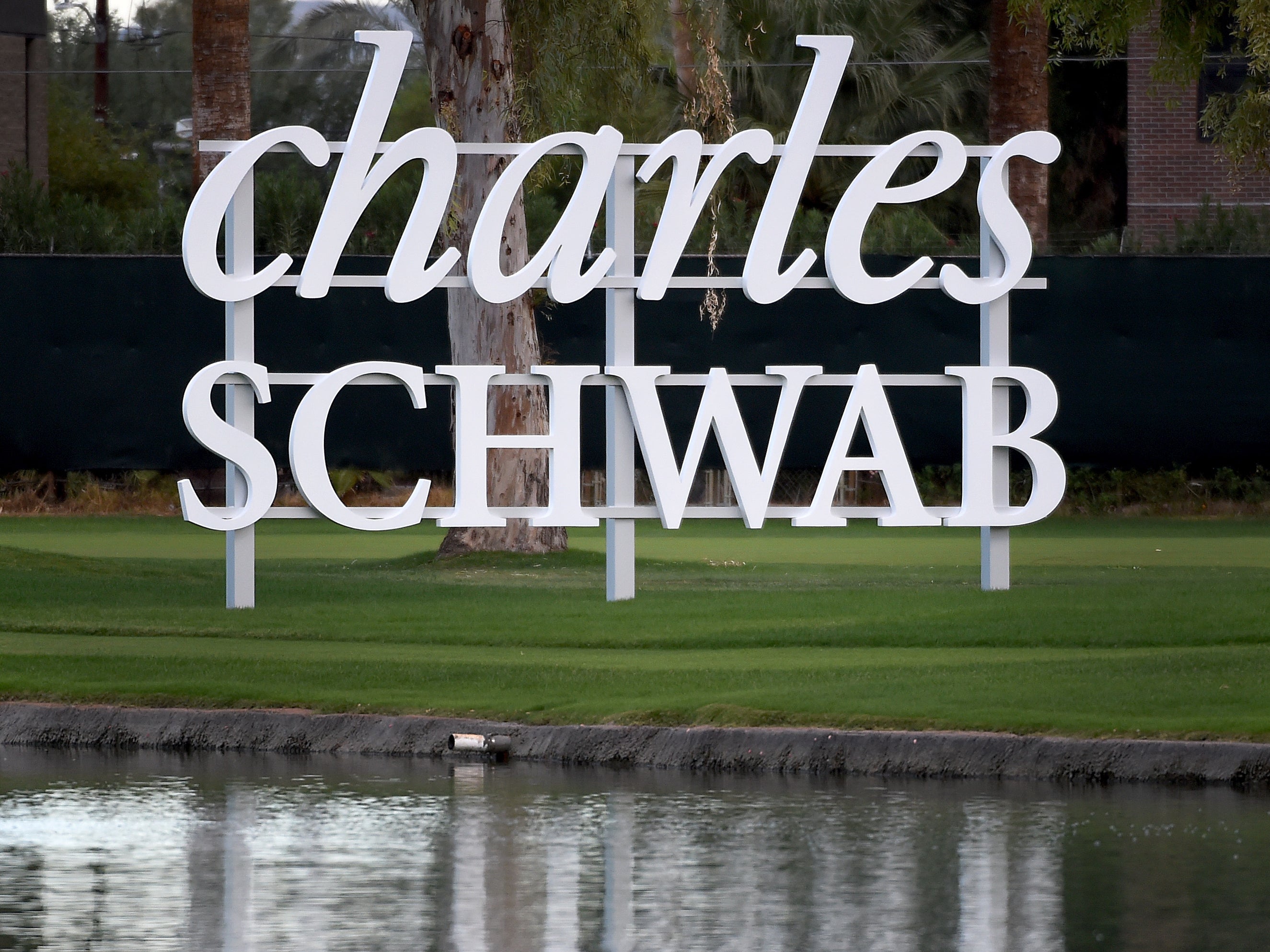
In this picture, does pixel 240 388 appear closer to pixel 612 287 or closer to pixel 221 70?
pixel 612 287

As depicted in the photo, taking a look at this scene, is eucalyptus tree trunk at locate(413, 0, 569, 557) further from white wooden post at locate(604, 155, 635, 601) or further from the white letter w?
the white letter w

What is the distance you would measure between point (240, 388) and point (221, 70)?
12.8 meters

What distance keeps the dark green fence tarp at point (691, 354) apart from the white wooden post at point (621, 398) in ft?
28.3

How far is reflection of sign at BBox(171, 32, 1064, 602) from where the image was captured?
1633 cm

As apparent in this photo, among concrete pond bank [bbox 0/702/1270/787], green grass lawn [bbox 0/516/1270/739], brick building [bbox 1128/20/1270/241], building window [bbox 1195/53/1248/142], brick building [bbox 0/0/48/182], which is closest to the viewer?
concrete pond bank [bbox 0/702/1270/787]

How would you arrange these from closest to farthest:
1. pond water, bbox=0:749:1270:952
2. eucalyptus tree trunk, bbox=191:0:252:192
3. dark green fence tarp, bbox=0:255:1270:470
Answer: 1. pond water, bbox=0:749:1270:952
2. dark green fence tarp, bbox=0:255:1270:470
3. eucalyptus tree trunk, bbox=191:0:252:192

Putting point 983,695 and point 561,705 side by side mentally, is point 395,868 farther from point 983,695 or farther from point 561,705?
point 983,695

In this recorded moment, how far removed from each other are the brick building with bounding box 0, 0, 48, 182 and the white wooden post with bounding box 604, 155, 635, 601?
23.7 m

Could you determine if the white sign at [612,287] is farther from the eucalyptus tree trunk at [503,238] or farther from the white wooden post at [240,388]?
the eucalyptus tree trunk at [503,238]

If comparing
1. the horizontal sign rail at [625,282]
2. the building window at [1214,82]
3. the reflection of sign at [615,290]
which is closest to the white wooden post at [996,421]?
the reflection of sign at [615,290]

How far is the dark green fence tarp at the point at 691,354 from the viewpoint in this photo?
25891 mm

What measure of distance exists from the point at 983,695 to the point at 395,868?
169 inches

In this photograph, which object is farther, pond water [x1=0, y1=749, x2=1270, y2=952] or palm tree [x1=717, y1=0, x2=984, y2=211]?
palm tree [x1=717, y1=0, x2=984, y2=211]

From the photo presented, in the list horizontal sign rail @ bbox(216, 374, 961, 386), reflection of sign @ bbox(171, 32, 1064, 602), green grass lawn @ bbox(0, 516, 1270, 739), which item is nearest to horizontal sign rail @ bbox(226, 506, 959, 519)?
reflection of sign @ bbox(171, 32, 1064, 602)
